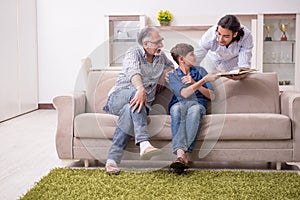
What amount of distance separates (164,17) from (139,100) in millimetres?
3370

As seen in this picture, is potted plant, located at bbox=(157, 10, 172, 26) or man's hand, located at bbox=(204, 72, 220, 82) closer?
man's hand, located at bbox=(204, 72, 220, 82)

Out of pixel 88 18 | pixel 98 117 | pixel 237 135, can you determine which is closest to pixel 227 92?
pixel 237 135

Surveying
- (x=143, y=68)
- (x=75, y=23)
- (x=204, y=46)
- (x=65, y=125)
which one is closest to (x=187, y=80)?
(x=143, y=68)

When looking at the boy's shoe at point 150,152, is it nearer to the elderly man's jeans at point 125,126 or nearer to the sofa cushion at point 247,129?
the elderly man's jeans at point 125,126

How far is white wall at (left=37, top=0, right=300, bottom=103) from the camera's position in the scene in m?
6.16

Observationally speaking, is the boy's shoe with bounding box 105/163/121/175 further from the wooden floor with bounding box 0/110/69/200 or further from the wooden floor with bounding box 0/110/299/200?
the wooden floor with bounding box 0/110/69/200

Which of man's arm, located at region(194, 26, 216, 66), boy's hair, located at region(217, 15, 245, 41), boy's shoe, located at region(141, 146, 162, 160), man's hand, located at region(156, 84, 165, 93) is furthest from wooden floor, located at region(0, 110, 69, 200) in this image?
boy's hair, located at region(217, 15, 245, 41)

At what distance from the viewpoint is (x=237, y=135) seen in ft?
9.53

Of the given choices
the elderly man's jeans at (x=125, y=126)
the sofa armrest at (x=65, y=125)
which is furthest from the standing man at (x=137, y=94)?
the sofa armrest at (x=65, y=125)

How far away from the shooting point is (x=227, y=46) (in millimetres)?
3195

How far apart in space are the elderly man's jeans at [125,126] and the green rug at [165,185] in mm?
148

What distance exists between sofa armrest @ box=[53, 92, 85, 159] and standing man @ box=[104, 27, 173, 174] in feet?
0.79

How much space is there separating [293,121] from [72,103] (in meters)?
1.43

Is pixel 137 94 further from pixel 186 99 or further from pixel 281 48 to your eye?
pixel 281 48
